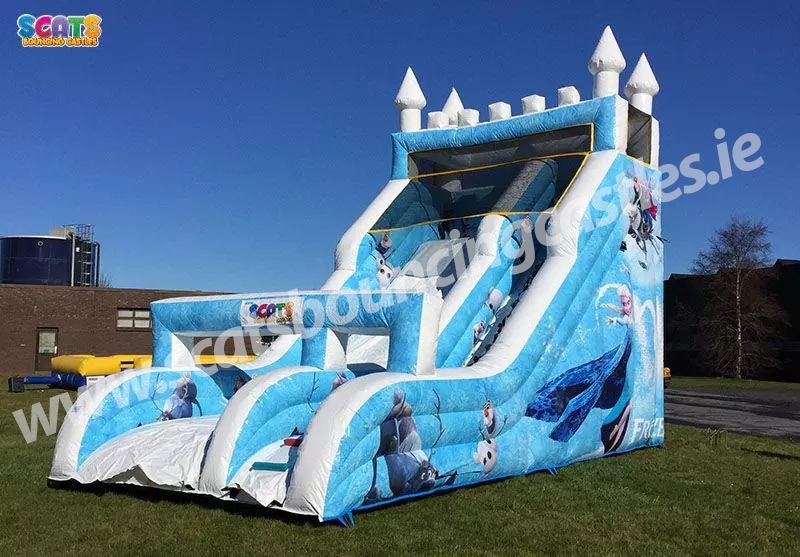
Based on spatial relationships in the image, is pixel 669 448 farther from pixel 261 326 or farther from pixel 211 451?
pixel 211 451

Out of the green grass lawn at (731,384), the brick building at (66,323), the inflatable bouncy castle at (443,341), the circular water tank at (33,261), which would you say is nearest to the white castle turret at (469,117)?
the inflatable bouncy castle at (443,341)

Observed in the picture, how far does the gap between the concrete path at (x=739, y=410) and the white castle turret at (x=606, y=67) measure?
5.97 meters

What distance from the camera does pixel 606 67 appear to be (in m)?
10.1

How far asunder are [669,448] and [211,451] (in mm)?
6268

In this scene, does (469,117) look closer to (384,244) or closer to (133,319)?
(384,244)

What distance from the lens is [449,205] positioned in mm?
11531

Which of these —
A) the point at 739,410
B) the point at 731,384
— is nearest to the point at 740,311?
the point at 731,384

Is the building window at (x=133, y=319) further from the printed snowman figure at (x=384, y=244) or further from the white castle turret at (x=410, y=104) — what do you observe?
the printed snowman figure at (x=384, y=244)

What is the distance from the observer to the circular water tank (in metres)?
28.8

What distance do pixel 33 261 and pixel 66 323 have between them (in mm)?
4248

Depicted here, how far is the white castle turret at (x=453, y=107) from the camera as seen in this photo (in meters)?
11.4

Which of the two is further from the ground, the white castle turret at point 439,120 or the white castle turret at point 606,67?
the white castle turret at point 606,67

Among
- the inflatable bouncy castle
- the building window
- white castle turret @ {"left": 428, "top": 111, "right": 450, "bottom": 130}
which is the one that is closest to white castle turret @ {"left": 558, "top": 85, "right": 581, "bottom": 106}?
the inflatable bouncy castle

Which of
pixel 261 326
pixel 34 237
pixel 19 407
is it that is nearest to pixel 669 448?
pixel 261 326
